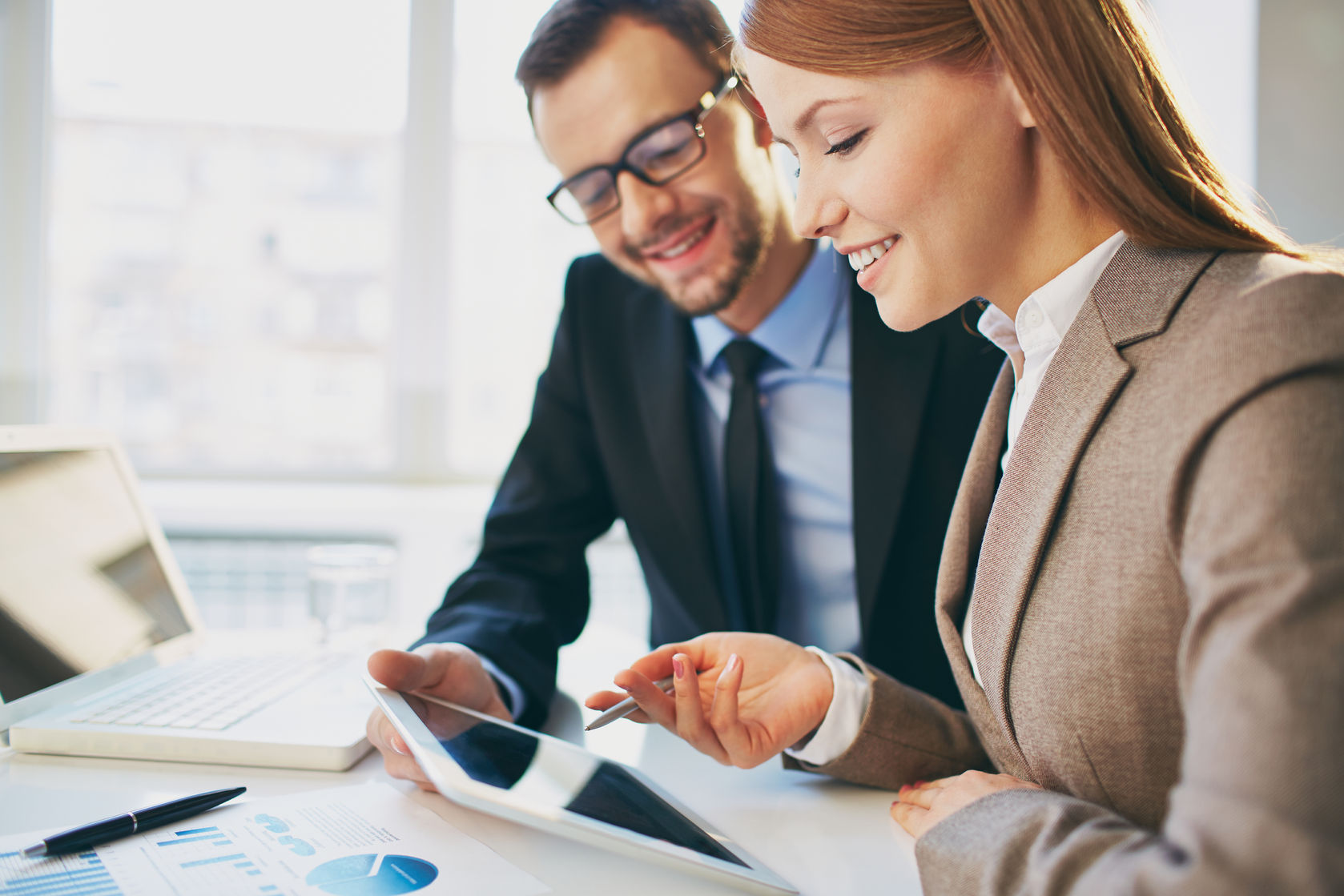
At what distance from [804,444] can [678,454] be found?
0.21m

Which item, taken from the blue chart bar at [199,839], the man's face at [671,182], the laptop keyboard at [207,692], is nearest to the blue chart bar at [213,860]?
the blue chart bar at [199,839]

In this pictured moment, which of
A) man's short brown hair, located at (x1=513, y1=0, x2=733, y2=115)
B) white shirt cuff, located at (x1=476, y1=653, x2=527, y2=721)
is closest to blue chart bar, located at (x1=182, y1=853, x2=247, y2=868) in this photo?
white shirt cuff, located at (x1=476, y1=653, x2=527, y2=721)

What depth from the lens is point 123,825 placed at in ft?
2.13

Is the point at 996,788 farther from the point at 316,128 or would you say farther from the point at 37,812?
the point at 316,128

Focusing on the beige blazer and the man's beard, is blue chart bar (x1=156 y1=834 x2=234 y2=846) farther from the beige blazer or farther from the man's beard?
the man's beard

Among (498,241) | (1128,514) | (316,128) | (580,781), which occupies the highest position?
(316,128)

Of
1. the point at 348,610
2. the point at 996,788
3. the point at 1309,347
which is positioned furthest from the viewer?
the point at 348,610

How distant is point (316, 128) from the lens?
298 centimetres

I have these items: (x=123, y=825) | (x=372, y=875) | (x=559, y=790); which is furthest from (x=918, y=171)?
(x=123, y=825)

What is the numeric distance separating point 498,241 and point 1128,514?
273 cm

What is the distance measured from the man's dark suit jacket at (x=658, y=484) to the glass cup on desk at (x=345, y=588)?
0.17 meters

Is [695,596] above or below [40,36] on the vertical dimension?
below

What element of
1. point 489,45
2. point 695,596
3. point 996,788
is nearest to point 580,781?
point 996,788

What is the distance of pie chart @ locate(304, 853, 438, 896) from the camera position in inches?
22.8
